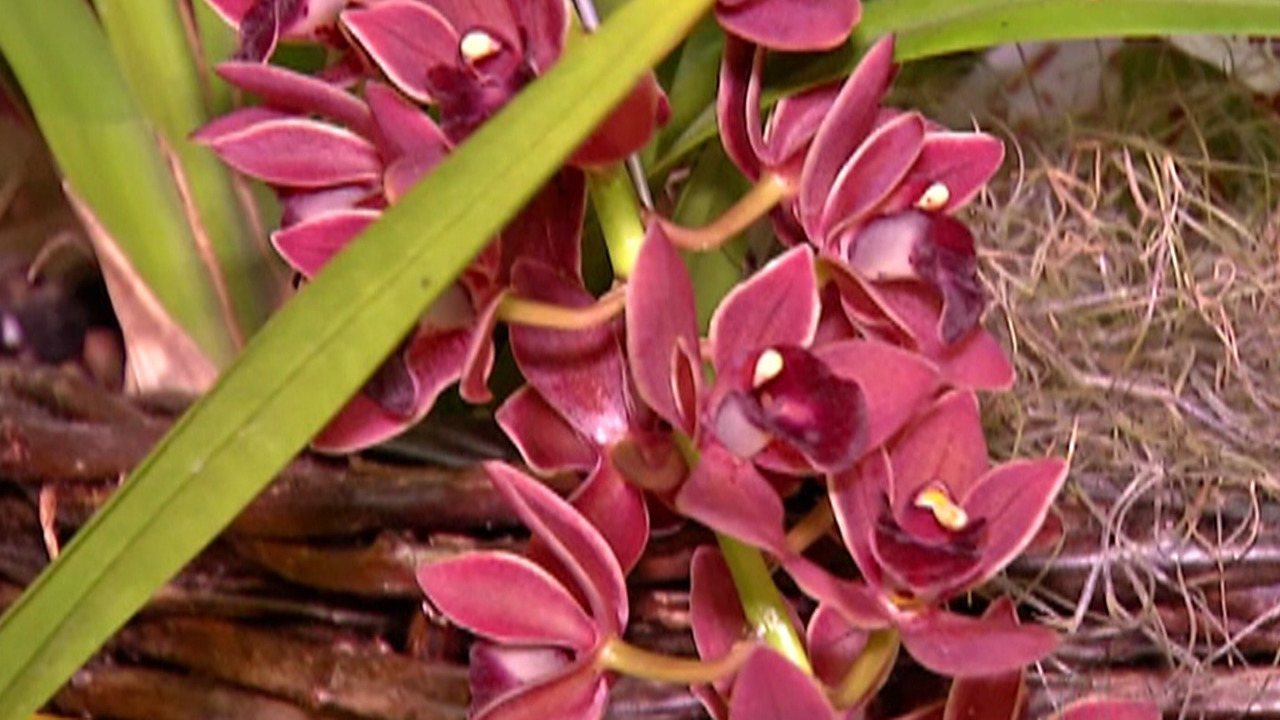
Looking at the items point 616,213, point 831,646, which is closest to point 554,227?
point 616,213

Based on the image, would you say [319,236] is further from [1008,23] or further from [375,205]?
[1008,23]

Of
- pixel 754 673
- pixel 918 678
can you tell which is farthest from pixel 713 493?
pixel 918 678

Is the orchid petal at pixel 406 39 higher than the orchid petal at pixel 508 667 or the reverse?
higher

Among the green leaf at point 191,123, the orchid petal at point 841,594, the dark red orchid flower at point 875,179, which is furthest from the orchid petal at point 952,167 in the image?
the green leaf at point 191,123

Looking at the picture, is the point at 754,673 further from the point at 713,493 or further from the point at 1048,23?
the point at 1048,23

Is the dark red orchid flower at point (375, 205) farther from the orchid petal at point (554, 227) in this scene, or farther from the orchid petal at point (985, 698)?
the orchid petal at point (985, 698)

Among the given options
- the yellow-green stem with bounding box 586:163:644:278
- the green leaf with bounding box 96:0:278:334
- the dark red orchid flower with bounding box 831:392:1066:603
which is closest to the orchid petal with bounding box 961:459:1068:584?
the dark red orchid flower with bounding box 831:392:1066:603

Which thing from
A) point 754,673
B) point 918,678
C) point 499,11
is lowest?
point 918,678
